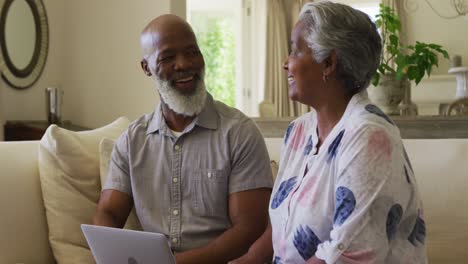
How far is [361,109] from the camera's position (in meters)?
1.16

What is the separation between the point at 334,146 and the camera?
1158mm

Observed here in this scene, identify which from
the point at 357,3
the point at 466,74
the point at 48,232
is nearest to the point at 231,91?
the point at 357,3

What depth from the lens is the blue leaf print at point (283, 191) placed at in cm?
131

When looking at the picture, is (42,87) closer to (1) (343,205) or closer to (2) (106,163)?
(2) (106,163)

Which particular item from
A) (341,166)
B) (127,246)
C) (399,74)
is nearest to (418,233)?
(341,166)

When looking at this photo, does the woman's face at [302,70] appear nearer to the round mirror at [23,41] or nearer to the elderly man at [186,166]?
the elderly man at [186,166]

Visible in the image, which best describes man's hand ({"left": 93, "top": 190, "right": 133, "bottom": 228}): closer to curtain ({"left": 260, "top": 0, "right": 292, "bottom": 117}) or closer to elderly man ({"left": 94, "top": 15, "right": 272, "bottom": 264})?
elderly man ({"left": 94, "top": 15, "right": 272, "bottom": 264})

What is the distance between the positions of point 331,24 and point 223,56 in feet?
19.2

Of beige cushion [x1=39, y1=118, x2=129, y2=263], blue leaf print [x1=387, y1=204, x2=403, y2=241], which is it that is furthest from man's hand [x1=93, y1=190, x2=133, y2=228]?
blue leaf print [x1=387, y1=204, x2=403, y2=241]

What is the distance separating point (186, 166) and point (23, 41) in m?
2.16

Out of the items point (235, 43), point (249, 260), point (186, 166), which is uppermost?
point (235, 43)

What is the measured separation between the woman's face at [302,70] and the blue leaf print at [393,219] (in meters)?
0.33

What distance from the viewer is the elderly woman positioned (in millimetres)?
1031

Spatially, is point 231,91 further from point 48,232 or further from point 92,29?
point 48,232
